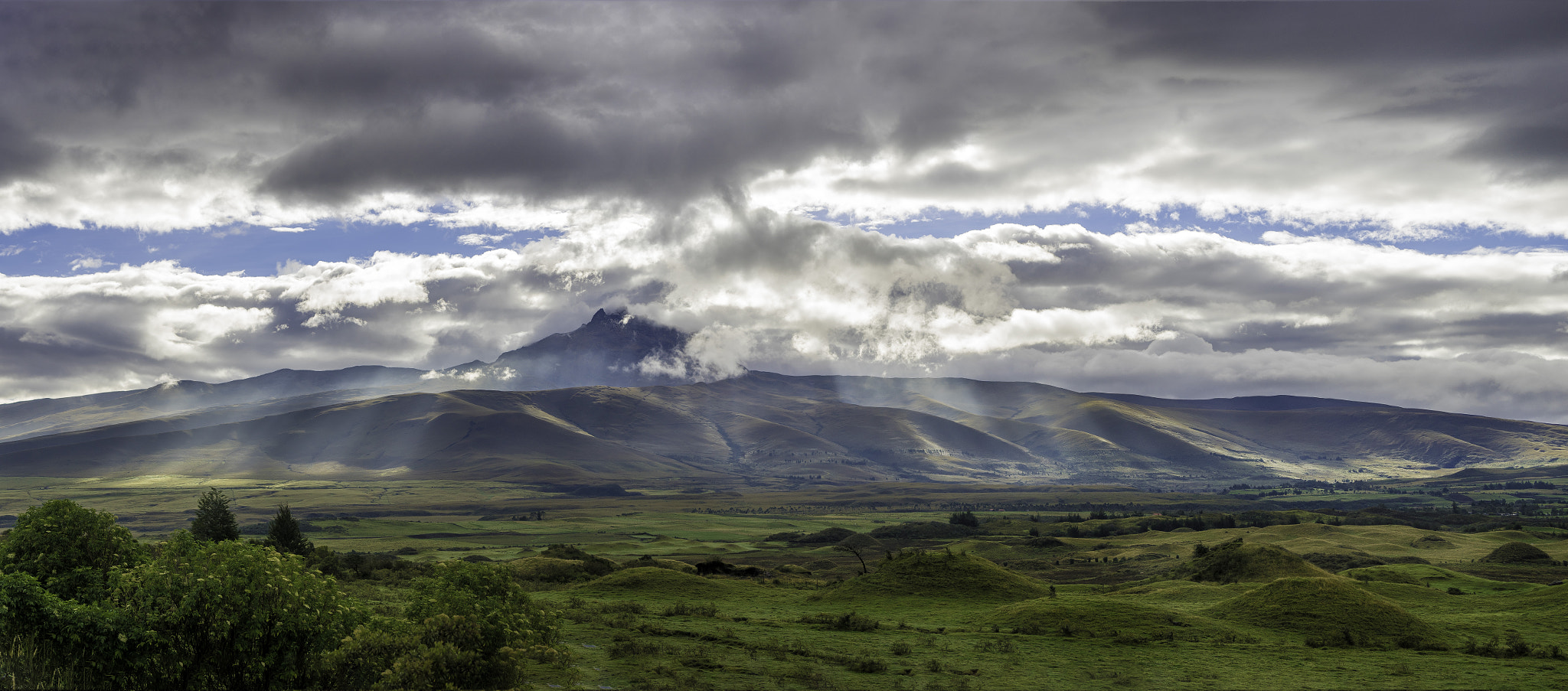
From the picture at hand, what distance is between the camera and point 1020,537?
6678 inches

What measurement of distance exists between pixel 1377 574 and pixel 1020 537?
98.3 metres

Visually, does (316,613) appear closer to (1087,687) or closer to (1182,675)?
(1087,687)

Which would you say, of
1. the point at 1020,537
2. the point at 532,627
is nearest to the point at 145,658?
the point at 532,627

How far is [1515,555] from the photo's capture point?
106625mm

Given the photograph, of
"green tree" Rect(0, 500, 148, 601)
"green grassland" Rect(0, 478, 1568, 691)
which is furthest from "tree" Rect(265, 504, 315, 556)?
"green tree" Rect(0, 500, 148, 601)

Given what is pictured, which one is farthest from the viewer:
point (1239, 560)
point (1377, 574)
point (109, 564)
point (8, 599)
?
point (1239, 560)

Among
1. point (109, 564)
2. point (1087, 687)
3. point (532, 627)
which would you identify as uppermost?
point (109, 564)

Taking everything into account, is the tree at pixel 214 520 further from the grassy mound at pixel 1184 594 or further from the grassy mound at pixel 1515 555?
the grassy mound at pixel 1515 555

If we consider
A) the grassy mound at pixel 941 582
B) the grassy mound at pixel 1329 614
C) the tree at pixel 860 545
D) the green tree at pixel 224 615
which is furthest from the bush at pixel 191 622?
the tree at pixel 860 545

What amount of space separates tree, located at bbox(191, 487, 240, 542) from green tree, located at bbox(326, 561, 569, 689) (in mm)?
64999

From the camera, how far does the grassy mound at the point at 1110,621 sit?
44.9 m

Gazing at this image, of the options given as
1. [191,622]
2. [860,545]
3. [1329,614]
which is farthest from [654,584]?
[860,545]

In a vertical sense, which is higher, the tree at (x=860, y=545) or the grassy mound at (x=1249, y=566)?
the grassy mound at (x=1249, y=566)

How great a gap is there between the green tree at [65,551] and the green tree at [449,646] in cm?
752
